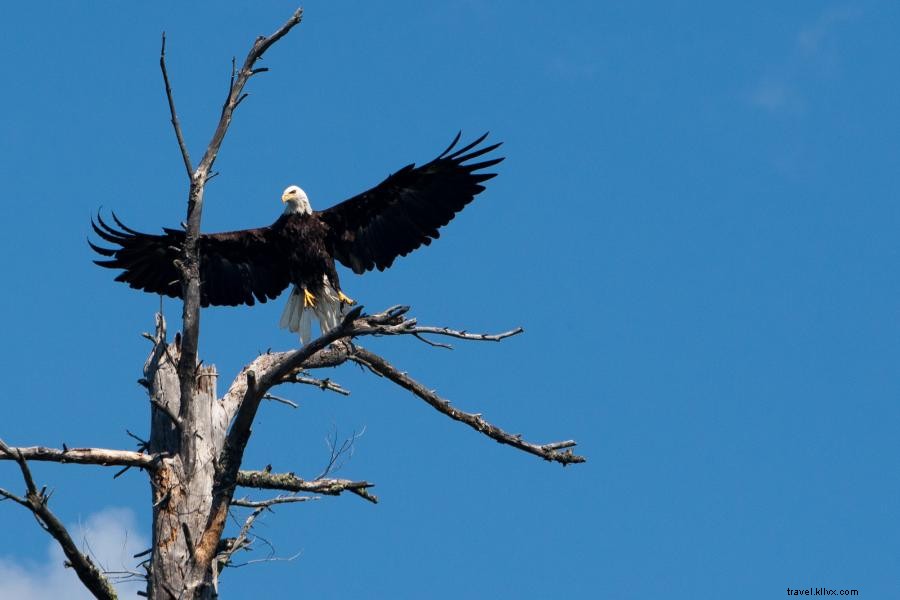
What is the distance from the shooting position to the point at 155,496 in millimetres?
5906

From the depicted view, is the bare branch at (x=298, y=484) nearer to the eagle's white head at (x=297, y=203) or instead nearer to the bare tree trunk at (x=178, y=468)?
the bare tree trunk at (x=178, y=468)

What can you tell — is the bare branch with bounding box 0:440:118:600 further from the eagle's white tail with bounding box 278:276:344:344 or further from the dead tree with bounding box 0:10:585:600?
the eagle's white tail with bounding box 278:276:344:344

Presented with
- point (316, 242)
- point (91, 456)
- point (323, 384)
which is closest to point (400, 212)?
point (316, 242)

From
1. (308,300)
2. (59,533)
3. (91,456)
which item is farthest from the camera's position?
(308,300)

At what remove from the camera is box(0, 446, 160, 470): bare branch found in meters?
5.53

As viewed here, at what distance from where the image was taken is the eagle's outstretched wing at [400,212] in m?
8.35

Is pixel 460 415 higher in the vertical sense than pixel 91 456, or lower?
higher

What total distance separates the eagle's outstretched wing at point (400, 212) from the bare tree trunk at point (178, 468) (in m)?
2.45

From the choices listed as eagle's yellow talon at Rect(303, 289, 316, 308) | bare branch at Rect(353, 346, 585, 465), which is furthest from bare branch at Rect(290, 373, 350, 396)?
eagle's yellow talon at Rect(303, 289, 316, 308)

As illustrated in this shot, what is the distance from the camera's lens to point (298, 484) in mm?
6387

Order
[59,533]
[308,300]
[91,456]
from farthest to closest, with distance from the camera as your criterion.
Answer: [308,300], [91,456], [59,533]

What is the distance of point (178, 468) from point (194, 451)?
0.37 feet

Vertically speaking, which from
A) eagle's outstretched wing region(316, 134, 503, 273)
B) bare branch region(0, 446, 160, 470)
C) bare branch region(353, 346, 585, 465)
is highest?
eagle's outstretched wing region(316, 134, 503, 273)

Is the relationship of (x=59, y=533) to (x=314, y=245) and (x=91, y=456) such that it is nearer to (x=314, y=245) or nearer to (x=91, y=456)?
(x=91, y=456)
